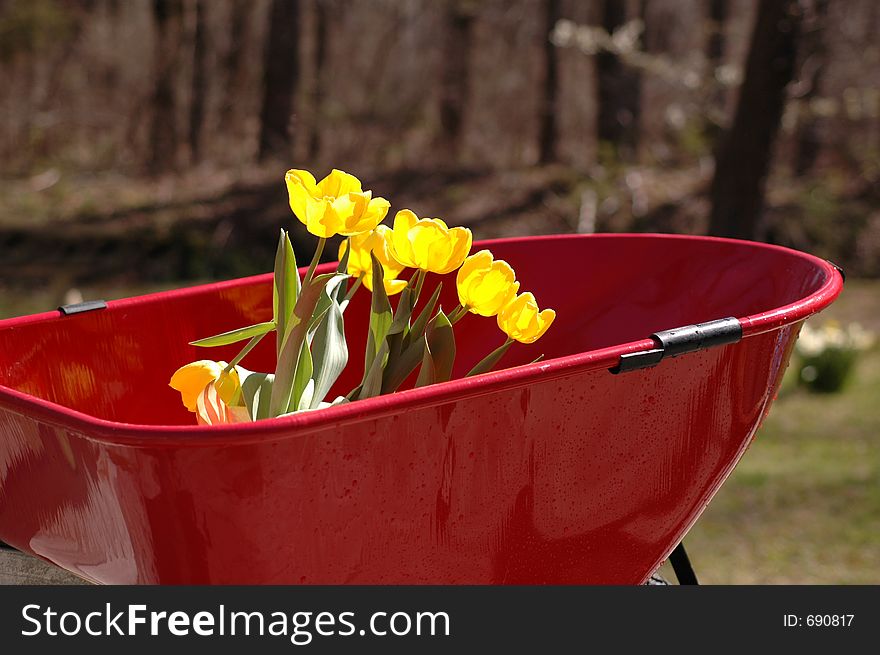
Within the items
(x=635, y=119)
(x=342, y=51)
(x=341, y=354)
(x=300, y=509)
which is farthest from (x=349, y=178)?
(x=342, y=51)

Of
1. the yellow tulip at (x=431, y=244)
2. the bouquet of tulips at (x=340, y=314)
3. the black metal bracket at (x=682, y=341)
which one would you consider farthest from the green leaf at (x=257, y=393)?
the black metal bracket at (x=682, y=341)

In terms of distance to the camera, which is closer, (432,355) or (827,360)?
(432,355)

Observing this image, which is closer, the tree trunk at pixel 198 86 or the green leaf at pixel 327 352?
the green leaf at pixel 327 352

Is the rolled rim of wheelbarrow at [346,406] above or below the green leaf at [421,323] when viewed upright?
above

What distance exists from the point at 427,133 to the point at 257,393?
25.8 feet

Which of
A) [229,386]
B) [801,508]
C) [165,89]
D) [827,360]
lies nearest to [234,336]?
[229,386]

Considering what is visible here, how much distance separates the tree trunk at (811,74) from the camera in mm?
3371

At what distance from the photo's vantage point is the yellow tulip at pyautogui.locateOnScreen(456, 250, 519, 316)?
1142mm

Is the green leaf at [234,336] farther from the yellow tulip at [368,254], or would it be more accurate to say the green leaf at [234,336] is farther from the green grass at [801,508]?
the green grass at [801,508]

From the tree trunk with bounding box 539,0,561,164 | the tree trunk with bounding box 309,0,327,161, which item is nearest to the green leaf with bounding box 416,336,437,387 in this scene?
the tree trunk with bounding box 539,0,561,164

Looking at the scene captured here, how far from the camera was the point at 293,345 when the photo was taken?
114 cm

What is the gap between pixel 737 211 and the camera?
12.6 ft

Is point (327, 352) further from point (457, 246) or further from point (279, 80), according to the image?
point (279, 80)

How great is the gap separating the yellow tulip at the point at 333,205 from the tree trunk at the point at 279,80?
24.1 ft
